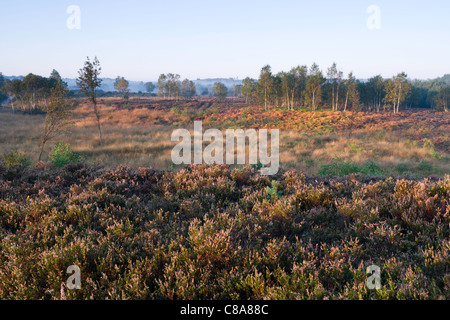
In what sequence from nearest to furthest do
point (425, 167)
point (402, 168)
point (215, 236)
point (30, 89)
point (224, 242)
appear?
point (224, 242)
point (215, 236)
point (402, 168)
point (425, 167)
point (30, 89)

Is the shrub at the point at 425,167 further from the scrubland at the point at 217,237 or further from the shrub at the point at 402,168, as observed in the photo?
the scrubland at the point at 217,237

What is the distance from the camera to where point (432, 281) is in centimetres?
255

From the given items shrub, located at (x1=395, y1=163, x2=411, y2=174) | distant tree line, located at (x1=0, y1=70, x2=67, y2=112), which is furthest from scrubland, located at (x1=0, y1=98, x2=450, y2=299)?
distant tree line, located at (x1=0, y1=70, x2=67, y2=112)

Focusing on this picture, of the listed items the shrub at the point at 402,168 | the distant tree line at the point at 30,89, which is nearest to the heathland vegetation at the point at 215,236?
the shrub at the point at 402,168

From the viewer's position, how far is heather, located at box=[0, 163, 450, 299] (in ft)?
8.88

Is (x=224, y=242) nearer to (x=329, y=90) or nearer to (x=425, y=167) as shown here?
(x=425, y=167)

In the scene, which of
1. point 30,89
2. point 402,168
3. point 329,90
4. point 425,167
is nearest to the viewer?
point 402,168

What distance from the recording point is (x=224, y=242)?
11.0 feet

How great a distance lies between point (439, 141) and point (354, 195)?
31704 millimetres

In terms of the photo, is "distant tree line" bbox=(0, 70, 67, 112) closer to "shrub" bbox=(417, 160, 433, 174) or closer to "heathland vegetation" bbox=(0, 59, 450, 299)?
"heathland vegetation" bbox=(0, 59, 450, 299)

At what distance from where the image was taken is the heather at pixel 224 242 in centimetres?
271

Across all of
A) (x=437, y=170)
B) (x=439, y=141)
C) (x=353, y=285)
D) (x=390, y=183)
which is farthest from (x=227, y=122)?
(x=353, y=285)

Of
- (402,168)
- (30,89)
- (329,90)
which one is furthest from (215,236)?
(329,90)
